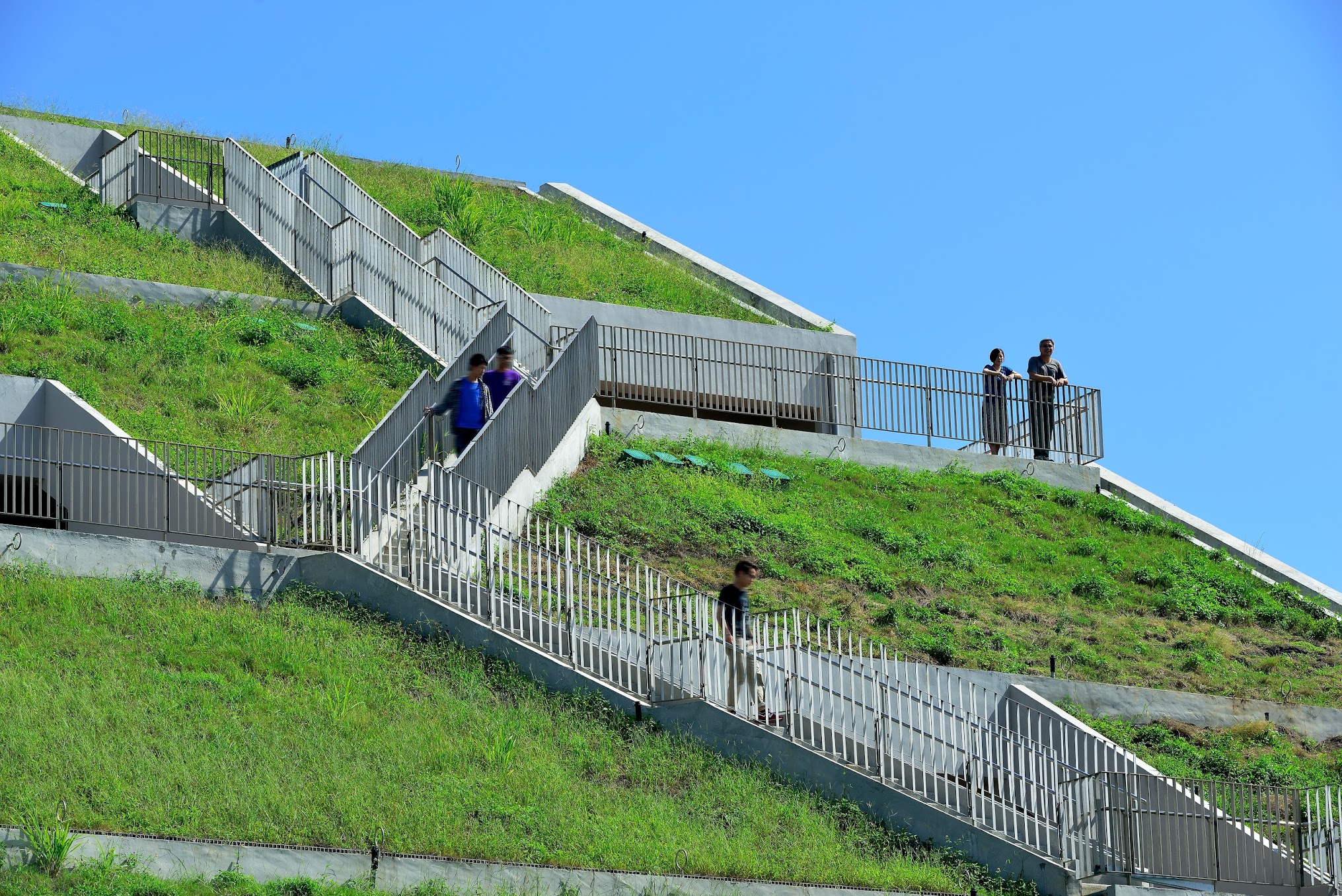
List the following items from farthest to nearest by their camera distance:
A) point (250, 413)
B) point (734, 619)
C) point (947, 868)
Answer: point (250, 413) → point (734, 619) → point (947, 868)

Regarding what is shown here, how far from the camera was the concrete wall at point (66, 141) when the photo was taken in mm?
32844

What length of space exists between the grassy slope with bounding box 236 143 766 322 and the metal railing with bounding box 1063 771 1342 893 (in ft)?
58.3

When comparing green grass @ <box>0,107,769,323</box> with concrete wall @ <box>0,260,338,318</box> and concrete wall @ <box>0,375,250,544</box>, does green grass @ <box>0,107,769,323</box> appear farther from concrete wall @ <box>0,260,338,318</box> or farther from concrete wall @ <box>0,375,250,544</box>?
concrete wall @ <box>0,375,250,544</box>

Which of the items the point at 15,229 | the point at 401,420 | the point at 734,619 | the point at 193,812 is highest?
the point at 15,229

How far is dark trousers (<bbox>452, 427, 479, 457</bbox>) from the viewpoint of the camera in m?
20.3

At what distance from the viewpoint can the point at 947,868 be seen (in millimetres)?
14883

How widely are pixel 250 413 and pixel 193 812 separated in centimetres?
1065

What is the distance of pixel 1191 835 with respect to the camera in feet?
49.3

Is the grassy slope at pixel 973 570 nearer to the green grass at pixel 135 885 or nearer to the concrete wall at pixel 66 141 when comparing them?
the green grass at pixel 135 885

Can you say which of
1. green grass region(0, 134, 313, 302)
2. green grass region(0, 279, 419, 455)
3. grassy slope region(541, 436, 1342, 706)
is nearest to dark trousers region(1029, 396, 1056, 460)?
grassy slope region(541, 436, 1342, 706)

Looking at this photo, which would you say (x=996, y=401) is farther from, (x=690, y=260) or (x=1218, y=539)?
Result: (x=690, y=260)

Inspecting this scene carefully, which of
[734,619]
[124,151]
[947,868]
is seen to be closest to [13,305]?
[124,151]

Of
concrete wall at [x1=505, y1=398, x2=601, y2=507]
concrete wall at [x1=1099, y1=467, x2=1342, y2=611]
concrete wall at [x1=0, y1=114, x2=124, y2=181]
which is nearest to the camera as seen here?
concrete wall at [x1=505, y1=398, x2=601, y2=507]

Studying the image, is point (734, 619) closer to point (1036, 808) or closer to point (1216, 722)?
point (1036, 808)
